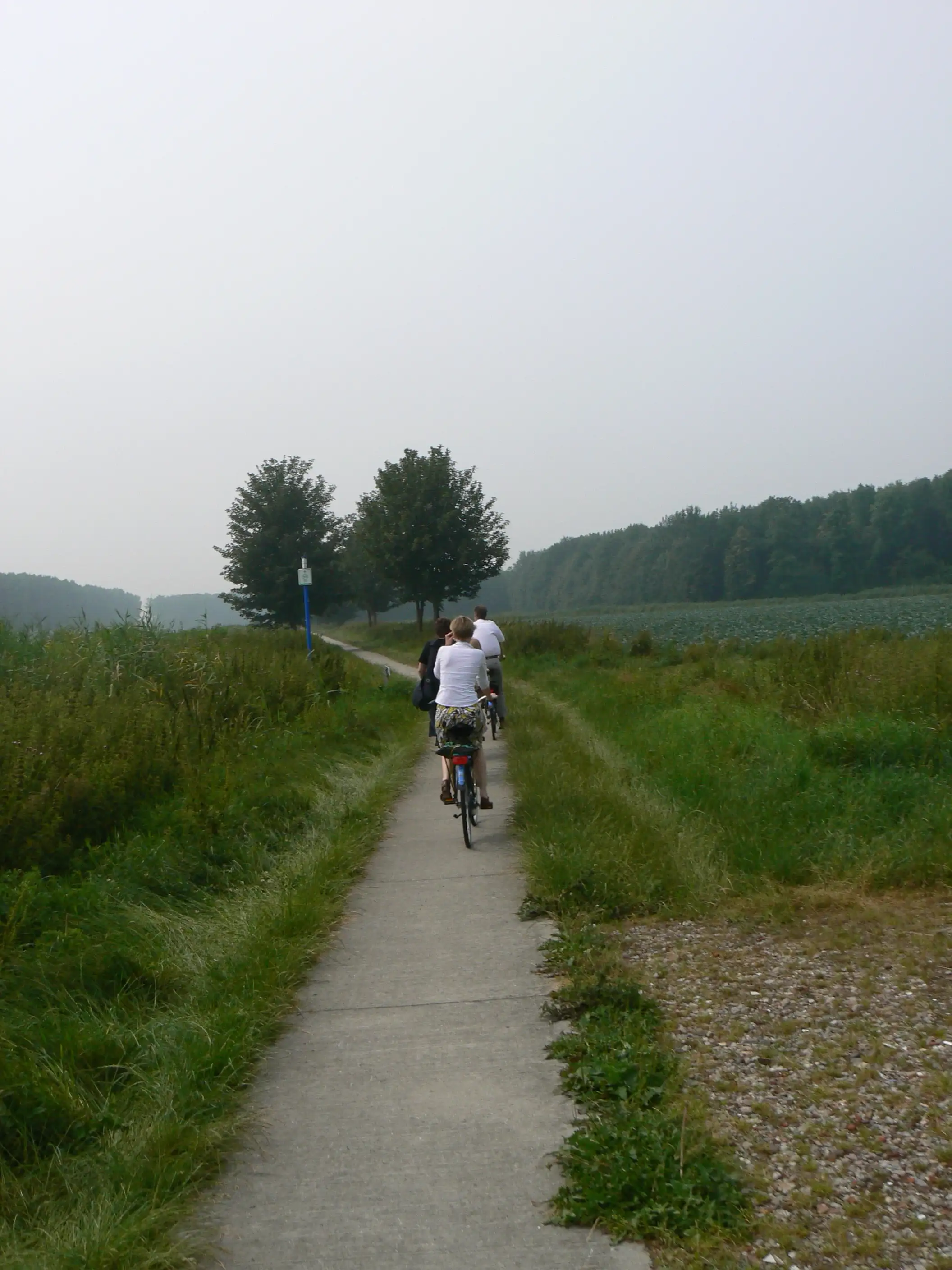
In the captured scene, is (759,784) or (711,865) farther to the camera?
(759,784)

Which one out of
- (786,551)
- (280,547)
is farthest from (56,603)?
(786,551)

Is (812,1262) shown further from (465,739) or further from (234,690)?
(234,690)

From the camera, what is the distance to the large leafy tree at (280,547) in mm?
53219

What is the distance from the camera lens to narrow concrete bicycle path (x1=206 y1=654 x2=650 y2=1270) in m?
3.31

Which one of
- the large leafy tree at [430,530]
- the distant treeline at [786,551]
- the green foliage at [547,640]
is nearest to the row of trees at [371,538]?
the large leafy tree at [430,530]

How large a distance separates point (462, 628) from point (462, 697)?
67cm

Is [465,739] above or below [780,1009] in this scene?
above

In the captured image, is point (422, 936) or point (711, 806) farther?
point (711, 806)

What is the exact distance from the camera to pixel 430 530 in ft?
168

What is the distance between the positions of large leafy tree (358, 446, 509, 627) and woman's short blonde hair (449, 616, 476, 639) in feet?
132

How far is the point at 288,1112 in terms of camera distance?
428 cm

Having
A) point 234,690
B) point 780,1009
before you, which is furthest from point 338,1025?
point 234,690

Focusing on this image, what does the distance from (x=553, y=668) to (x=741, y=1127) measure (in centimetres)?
2451

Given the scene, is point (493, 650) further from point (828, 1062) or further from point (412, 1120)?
point (412, 1120)
